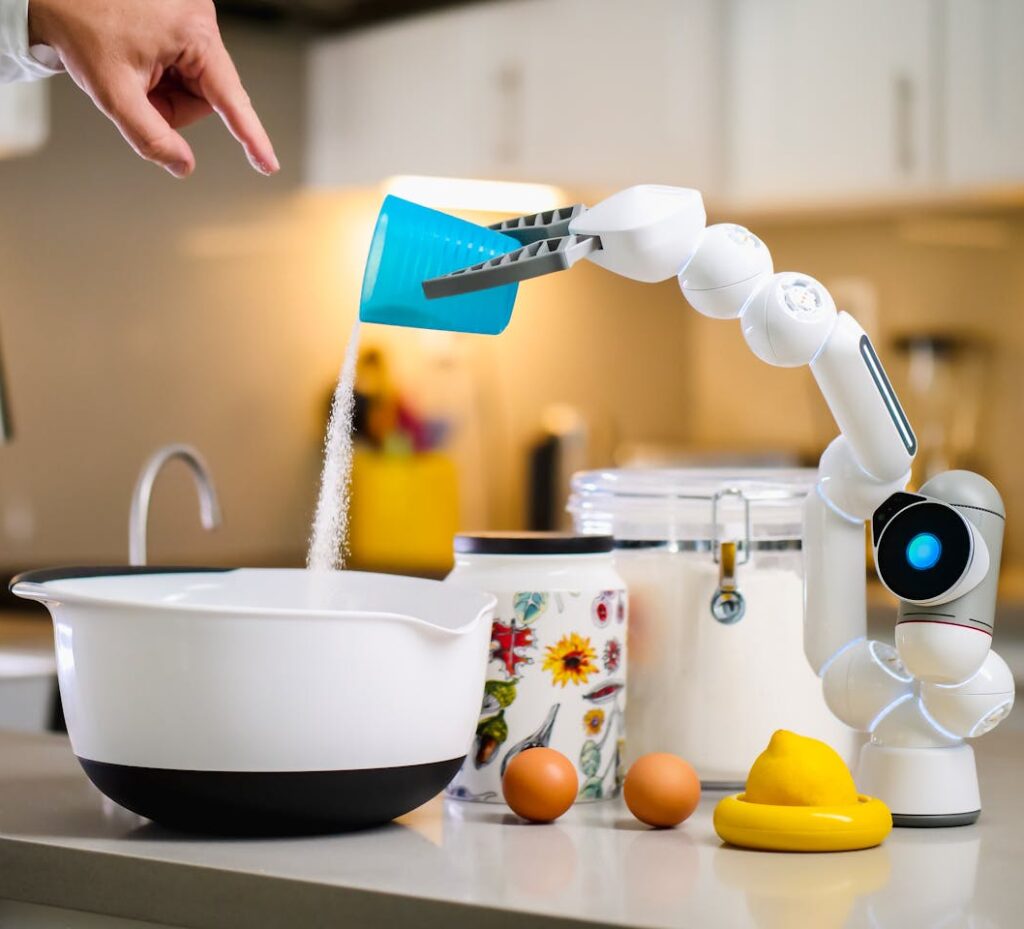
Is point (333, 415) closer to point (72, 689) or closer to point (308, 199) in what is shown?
point (72, 689)

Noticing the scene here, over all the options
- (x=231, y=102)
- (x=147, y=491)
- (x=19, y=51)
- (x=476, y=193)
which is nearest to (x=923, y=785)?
(x=231, y=102)

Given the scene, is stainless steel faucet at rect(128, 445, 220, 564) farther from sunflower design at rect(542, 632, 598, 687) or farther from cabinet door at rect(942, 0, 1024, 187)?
cabinet door at rect(942, 0, 1024, 187)

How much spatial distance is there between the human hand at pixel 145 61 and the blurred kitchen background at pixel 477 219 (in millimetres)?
1549

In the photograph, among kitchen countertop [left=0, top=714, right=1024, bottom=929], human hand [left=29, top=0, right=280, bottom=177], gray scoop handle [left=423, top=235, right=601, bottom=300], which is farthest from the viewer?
human hand [left=29, top=0, right=280, bottom=177]

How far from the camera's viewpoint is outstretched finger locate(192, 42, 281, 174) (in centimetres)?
110

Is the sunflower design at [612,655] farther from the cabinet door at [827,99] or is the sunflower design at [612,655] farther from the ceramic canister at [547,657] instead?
the cabinet door at [827,99]

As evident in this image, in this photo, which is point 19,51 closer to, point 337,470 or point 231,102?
point 231,102

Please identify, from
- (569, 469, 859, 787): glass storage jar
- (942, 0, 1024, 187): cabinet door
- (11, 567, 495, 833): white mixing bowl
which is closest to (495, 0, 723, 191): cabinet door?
(942, 0, 1024, 187): cabinet door

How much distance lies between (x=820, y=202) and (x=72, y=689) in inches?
92.8

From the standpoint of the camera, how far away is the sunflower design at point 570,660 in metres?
0.90

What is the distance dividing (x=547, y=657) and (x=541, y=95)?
218 centimetres

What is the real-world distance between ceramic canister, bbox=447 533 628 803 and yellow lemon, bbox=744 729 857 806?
0.13m

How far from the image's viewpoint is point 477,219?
330cm

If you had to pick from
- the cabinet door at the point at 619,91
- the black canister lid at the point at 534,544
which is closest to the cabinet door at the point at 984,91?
the cabinet door at the point at 619,91
